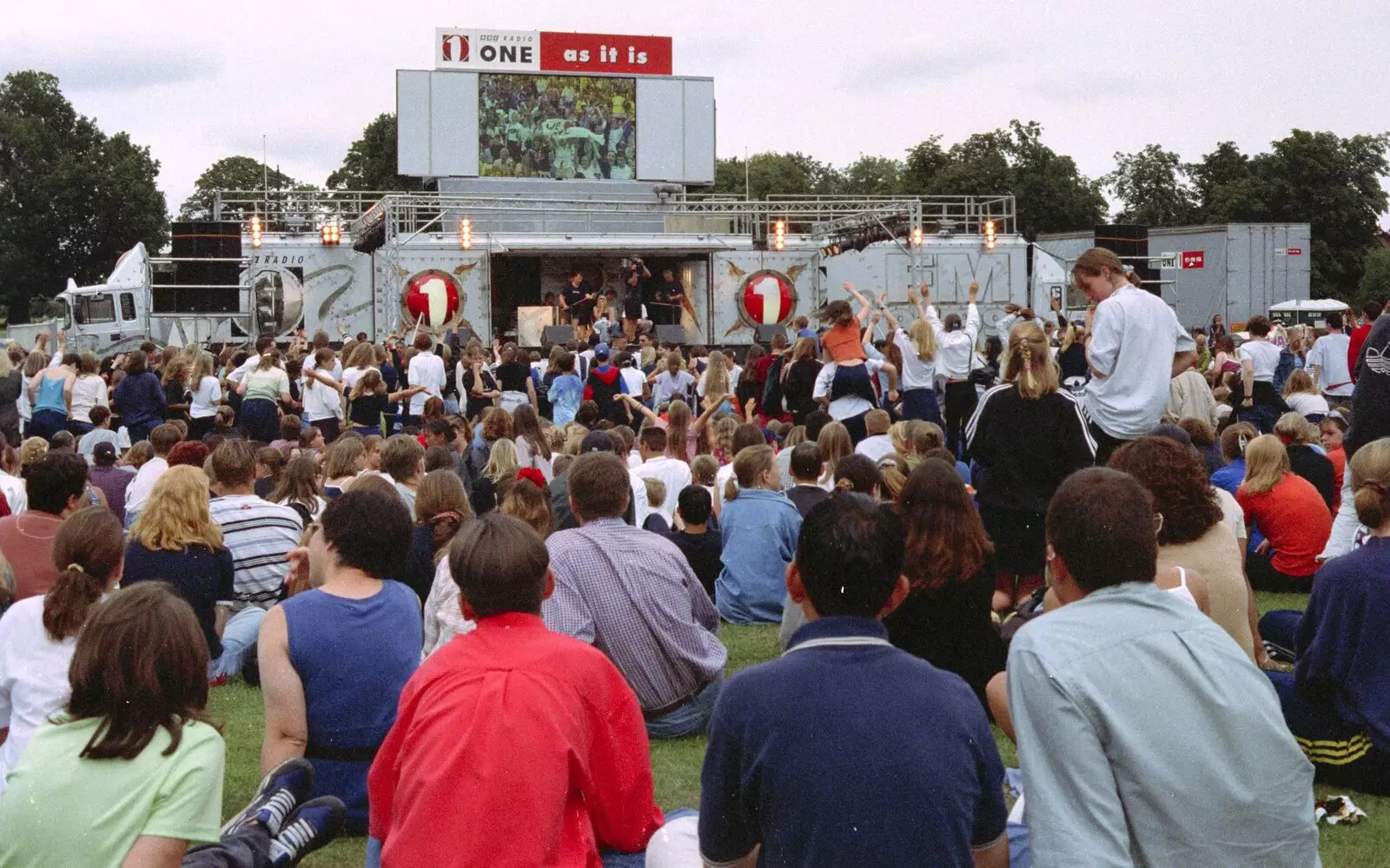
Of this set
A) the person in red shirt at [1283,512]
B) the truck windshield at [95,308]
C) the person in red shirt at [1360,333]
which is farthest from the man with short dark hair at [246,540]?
the truck windshield at [95,308]

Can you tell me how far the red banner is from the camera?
35.3 meters

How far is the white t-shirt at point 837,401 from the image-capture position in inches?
507

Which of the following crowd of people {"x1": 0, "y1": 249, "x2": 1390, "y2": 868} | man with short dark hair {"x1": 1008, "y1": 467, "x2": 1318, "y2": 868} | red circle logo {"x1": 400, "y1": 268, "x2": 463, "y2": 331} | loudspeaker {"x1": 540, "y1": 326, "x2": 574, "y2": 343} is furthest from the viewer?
red circle logo {"x1": 400, "y1": 268, "x2": 463, "y2": 331}

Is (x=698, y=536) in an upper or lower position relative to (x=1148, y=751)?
lower

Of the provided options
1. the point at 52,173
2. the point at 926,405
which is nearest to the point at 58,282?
the point at 52,173

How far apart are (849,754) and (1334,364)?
15.1m

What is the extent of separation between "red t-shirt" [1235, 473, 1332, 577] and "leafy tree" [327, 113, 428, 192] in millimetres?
66129

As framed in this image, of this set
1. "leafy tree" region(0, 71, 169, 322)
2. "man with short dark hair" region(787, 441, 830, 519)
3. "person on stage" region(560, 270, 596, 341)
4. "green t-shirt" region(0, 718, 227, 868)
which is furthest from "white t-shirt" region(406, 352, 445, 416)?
"leafy tree" region(0, 71, 169, 322)

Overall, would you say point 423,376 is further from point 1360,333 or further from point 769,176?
point 769,176

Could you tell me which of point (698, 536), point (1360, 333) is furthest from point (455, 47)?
point (698, 536)

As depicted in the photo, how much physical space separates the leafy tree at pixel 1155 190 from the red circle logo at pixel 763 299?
213 feet

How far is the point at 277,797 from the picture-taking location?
407 cm

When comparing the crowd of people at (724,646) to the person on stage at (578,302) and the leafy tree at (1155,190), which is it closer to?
the person on stage at (578,302)

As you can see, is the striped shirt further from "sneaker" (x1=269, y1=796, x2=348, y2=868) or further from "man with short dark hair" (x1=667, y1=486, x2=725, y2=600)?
"sneaker" (x1=269, y1=796, x2=348, y2=868)
